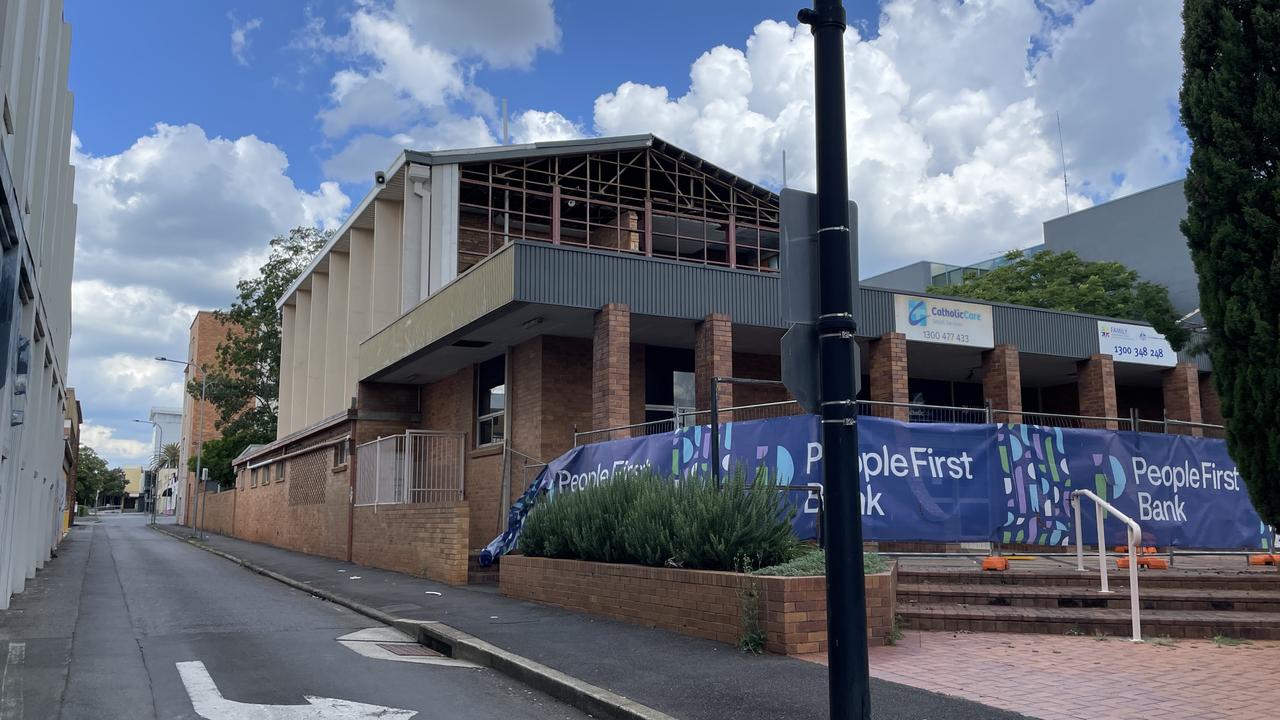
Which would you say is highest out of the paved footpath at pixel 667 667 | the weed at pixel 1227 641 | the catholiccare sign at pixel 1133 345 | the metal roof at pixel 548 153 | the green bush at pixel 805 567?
the metal roof at pixel 548 153

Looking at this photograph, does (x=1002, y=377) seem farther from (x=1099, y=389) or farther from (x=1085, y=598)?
(x=1085, y=598)

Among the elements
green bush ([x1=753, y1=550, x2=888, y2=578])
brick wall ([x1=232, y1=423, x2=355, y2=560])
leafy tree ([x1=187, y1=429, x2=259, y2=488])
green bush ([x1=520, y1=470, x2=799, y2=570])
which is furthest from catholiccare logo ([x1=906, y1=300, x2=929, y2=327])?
leafy tree ([x1=187, y1=429, x2=259, y2=488])

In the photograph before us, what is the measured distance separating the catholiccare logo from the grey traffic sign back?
13350mm

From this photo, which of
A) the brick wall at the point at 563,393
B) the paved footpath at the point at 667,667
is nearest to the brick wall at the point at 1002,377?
the brick wall at the point at 563,393

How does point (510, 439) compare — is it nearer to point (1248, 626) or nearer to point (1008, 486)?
point (1008, 486)

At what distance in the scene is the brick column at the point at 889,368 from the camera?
18203mm

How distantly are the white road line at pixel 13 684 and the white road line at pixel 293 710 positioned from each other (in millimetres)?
1109

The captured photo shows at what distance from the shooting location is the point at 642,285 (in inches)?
656

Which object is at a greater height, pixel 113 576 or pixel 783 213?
pixel 783 213

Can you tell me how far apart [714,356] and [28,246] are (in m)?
9.91

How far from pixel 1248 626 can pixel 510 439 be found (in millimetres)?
12784

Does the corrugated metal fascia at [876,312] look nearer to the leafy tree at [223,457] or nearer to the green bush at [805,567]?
the green bush at [805,567]

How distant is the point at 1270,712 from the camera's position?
255 inches

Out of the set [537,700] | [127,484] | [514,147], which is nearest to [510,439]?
[514,147]
